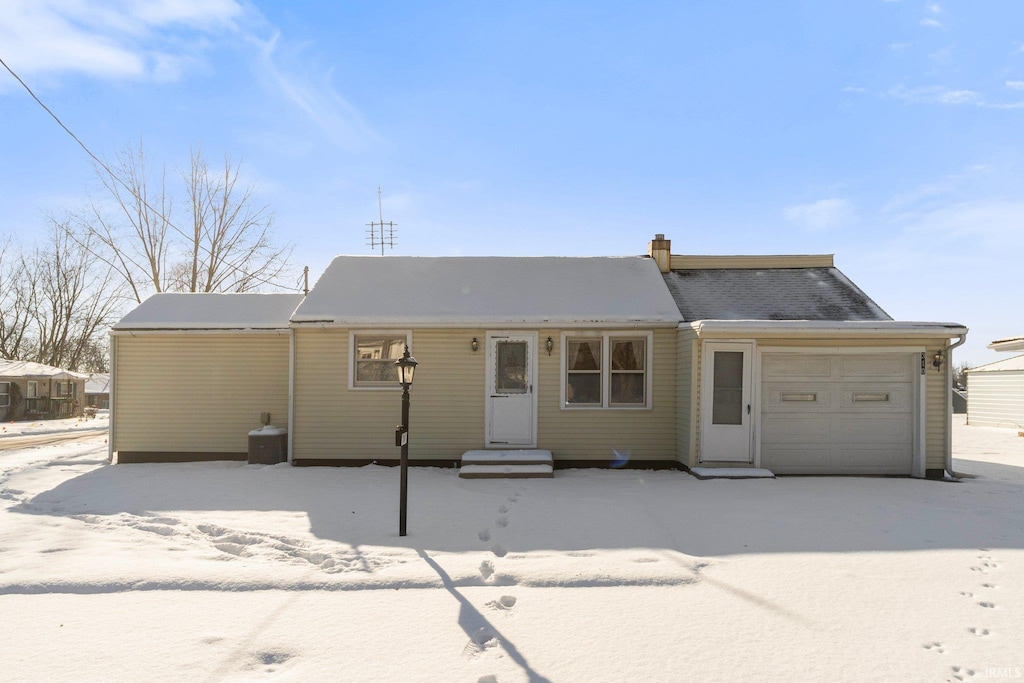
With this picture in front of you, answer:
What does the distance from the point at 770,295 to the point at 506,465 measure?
6095 mm

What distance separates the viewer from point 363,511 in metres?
7.13

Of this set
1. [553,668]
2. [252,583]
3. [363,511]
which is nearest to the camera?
[553,668]

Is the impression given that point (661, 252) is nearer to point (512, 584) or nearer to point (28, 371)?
point (512, 584)

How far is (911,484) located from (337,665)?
350 inches

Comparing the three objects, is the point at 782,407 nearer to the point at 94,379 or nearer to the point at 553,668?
the point at 553,668

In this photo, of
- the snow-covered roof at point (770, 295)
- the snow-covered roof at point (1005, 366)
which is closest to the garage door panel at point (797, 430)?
the snow-covered roof at point (770, 295)

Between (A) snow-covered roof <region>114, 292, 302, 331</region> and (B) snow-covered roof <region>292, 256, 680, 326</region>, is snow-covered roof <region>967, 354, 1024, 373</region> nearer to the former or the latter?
(B) snow-covered roof <region>292, 256, 680, 326</region>

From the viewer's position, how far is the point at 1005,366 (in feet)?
66.2

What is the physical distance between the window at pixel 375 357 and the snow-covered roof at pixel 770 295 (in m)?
5.05

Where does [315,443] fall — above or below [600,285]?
below

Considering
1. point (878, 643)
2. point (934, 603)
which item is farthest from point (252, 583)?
point (934, 603)

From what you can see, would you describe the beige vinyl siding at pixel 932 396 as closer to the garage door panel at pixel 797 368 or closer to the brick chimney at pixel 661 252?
the garage door panel at pixel 797 368

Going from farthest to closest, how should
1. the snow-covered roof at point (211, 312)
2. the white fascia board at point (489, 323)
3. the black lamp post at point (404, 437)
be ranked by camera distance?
the snow-covered roof at point (211, 312) < the white fascia board at point (489, 323) < the black lamp post at point (404, 437)

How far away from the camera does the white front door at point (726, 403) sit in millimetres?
9719
